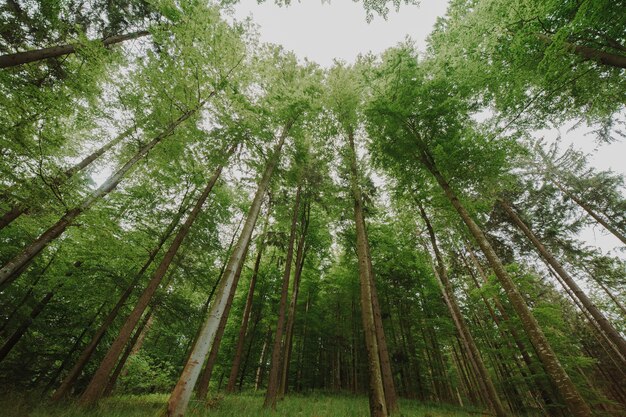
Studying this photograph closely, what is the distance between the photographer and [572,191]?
53.4 feet

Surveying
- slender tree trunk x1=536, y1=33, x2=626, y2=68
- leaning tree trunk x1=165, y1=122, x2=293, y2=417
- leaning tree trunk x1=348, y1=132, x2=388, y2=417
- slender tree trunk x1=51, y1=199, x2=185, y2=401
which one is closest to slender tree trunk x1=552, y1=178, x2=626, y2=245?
slender tree trunk x1=536, y1=33, x2=626, y2=68

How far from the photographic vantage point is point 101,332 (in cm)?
898

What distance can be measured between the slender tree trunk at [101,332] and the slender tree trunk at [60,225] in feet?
9.97

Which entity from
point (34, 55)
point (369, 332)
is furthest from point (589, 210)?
point (34, 55)

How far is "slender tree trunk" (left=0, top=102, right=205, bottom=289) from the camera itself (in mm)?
5691

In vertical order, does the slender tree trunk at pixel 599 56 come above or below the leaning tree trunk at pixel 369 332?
above

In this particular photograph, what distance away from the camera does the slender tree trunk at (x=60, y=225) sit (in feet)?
18.7

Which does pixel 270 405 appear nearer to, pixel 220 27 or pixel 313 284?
pixel 313 284

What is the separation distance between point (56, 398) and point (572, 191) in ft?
93.9

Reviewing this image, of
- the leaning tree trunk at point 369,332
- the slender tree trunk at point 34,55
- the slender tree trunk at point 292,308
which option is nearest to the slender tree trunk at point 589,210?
the leaning tree trunk at point 369,332

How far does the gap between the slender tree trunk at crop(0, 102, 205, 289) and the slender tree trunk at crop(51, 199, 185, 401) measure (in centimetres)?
304

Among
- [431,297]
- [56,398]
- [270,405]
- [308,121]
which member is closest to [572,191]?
[431,297]

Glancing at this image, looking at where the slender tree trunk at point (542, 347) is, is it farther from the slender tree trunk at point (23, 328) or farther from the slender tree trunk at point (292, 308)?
the slender tree trunk at point (23, 328)

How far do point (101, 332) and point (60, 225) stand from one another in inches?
196
